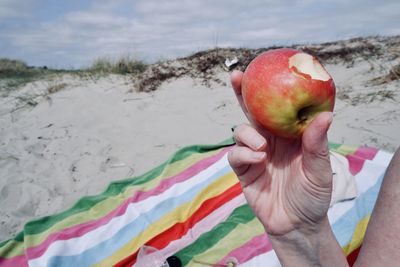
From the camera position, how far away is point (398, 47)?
7.31 metres

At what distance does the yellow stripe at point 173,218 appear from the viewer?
2.40 meters

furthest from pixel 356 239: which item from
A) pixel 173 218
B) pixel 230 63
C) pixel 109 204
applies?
pixel 230 63

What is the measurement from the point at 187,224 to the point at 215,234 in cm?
29

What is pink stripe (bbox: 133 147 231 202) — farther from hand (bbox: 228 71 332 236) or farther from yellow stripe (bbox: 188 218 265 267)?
hand (bbox: 228 71 332 236)

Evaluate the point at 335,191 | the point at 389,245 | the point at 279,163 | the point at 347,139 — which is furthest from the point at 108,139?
the point at 389,245

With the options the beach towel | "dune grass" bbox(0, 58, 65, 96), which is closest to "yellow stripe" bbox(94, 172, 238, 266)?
the beach towel

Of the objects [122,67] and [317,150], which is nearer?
[317,150]

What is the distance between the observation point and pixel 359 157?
2.97 meters

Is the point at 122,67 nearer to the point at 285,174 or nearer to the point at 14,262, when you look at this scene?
the point at 14,262

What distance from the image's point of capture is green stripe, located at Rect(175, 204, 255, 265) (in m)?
2.31

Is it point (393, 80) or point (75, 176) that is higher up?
point (393, 80)

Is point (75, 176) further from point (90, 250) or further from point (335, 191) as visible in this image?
point (335, 191)

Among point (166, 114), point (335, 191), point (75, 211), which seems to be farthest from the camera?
point (166, 114)

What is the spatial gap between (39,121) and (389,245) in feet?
18.8
